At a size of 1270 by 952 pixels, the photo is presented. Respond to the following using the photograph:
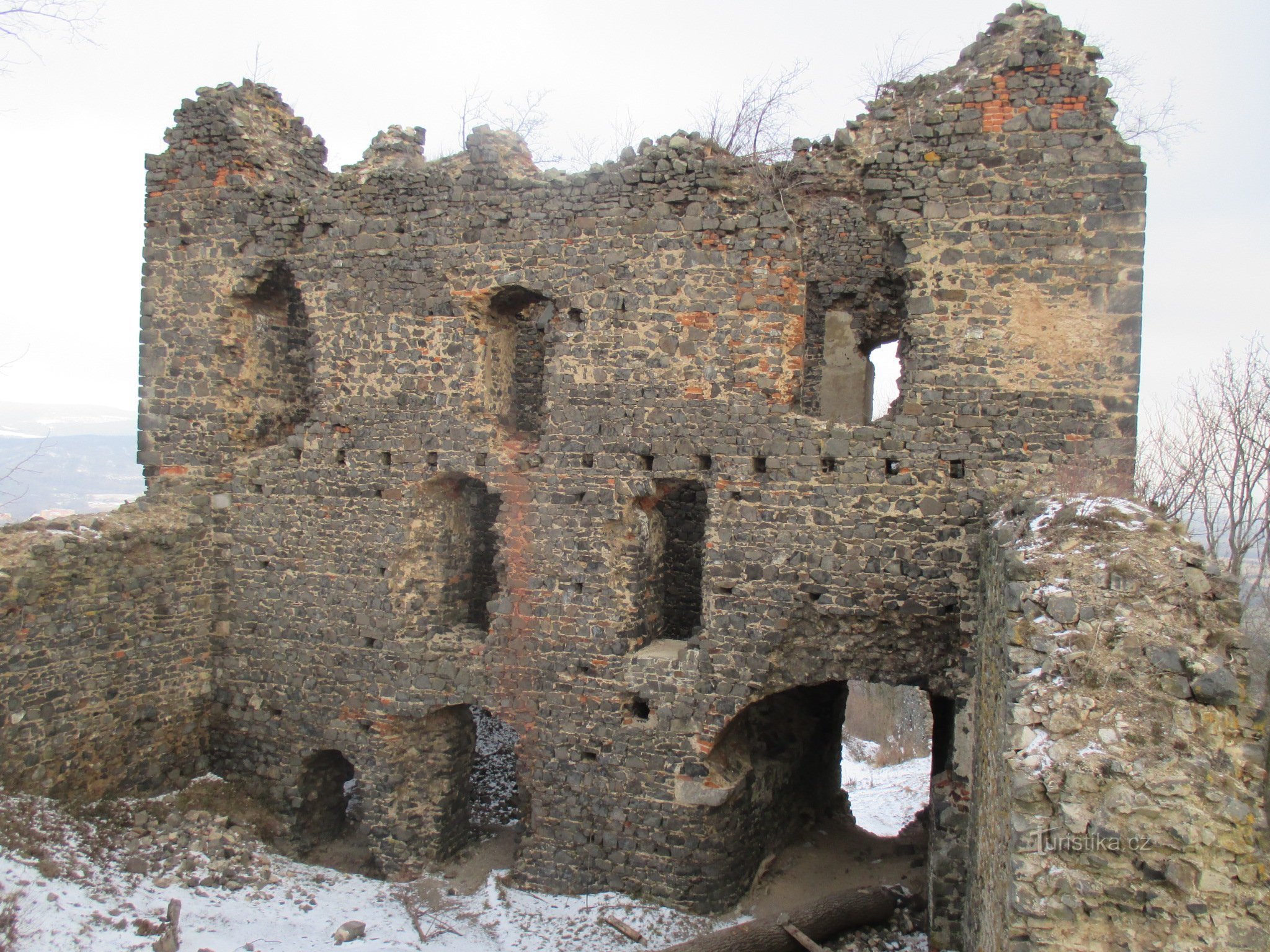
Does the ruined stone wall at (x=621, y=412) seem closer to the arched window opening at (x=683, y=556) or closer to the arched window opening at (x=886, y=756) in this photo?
the arched window opening at (x=683, y=556)

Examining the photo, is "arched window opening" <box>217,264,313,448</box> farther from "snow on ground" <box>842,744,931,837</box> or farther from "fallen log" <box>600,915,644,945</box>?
"snow on ground" <box>842,744,931,837</box>

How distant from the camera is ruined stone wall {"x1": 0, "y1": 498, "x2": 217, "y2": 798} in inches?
338

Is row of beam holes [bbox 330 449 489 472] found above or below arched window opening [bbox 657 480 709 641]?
above

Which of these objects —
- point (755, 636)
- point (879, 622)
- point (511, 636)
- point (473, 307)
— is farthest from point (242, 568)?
point (879, 622)

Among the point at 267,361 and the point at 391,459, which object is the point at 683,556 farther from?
the point at 267,361

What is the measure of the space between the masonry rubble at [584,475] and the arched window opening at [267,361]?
0.15 ft

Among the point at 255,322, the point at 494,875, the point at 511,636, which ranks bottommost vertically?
the point at 494,875

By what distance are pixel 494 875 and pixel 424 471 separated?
4.34 meters

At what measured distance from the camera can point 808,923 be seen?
8.43 metres

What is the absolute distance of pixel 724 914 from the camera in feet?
28.5

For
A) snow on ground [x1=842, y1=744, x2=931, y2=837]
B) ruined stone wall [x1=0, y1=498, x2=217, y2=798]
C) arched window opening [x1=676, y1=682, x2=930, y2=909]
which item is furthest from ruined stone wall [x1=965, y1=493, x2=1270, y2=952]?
ruined stone wall [x1=0, y1=498, x2=217, y2=798]

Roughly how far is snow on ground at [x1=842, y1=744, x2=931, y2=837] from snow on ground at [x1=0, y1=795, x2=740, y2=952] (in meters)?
4.57

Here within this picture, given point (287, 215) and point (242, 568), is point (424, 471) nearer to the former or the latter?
point (242, 568)

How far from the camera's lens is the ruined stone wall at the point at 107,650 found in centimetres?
859
